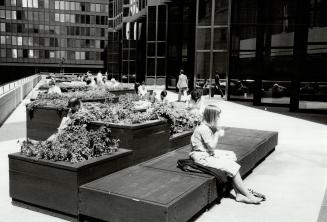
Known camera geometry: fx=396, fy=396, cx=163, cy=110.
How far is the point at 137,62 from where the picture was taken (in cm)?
4872

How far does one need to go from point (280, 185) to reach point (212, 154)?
73.5 inches

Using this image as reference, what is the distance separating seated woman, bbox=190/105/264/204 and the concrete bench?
0.88 feet

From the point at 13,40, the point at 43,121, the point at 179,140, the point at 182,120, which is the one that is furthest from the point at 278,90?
the point at 13,40

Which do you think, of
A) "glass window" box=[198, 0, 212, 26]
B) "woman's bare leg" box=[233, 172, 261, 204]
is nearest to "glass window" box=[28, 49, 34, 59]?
"glass window" box=[198, 0, 212, 26]

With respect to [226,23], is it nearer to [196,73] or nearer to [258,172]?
[196,73]

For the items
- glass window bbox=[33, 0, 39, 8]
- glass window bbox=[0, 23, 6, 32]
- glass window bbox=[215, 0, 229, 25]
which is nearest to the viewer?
glass window bbox=[215, 0, 229, 25]

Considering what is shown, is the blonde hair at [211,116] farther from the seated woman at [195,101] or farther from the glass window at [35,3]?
the glass window at [35,3]

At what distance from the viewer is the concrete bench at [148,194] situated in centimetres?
474

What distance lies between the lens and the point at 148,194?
16.6 feet

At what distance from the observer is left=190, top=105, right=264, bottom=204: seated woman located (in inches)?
241

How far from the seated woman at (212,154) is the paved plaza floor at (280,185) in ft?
0.66

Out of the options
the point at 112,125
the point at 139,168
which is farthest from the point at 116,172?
the point at 112,125

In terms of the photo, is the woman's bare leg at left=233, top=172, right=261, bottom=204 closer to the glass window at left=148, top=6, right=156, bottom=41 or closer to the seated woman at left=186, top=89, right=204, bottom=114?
the seated woman at left=186, top=89, right=204, bottom=114

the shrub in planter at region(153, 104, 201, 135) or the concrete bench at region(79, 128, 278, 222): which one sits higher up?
the shrub in planter at region(153, 104, 201, 135)
